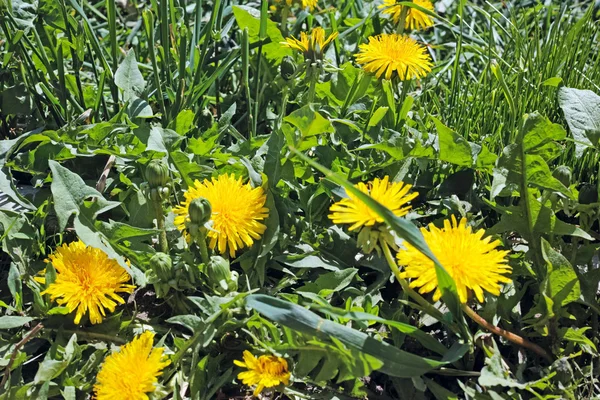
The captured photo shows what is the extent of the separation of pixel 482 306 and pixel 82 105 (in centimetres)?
107

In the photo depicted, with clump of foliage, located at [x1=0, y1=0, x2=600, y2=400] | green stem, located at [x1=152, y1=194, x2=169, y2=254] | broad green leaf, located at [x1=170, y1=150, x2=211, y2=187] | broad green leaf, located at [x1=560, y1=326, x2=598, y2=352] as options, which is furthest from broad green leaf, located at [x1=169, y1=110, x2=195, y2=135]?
broad green leaf, located at [x1=560, y1=326, x2=598, y2=352]

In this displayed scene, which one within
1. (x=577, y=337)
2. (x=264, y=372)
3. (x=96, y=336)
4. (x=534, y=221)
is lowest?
(x=96, y=336)

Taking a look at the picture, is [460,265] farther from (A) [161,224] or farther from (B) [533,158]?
(A) [161,224]

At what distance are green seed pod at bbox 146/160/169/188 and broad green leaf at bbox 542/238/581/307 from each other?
26.9 inches

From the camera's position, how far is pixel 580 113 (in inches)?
53.7

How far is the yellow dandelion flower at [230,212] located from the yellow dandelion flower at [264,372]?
0.72 ft

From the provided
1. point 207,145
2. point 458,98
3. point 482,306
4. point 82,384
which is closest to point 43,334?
point 82,384

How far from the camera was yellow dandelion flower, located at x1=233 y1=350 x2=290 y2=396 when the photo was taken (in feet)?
3.65

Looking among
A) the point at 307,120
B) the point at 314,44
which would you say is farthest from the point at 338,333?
the point at 314,44

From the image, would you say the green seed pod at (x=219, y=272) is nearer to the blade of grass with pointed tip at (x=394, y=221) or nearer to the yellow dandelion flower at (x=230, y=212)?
the yellow dandelion flower at (x=230, y=212)

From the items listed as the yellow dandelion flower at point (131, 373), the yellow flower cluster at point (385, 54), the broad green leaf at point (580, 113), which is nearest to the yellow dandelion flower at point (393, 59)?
the yellow flower cluster at point (385, 54)

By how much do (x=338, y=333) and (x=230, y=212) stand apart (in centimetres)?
34

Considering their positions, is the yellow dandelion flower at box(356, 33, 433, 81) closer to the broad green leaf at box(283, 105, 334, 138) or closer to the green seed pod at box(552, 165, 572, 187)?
the broad green leaf at box(283, 105, 334, 138)

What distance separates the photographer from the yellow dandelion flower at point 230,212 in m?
1.25
